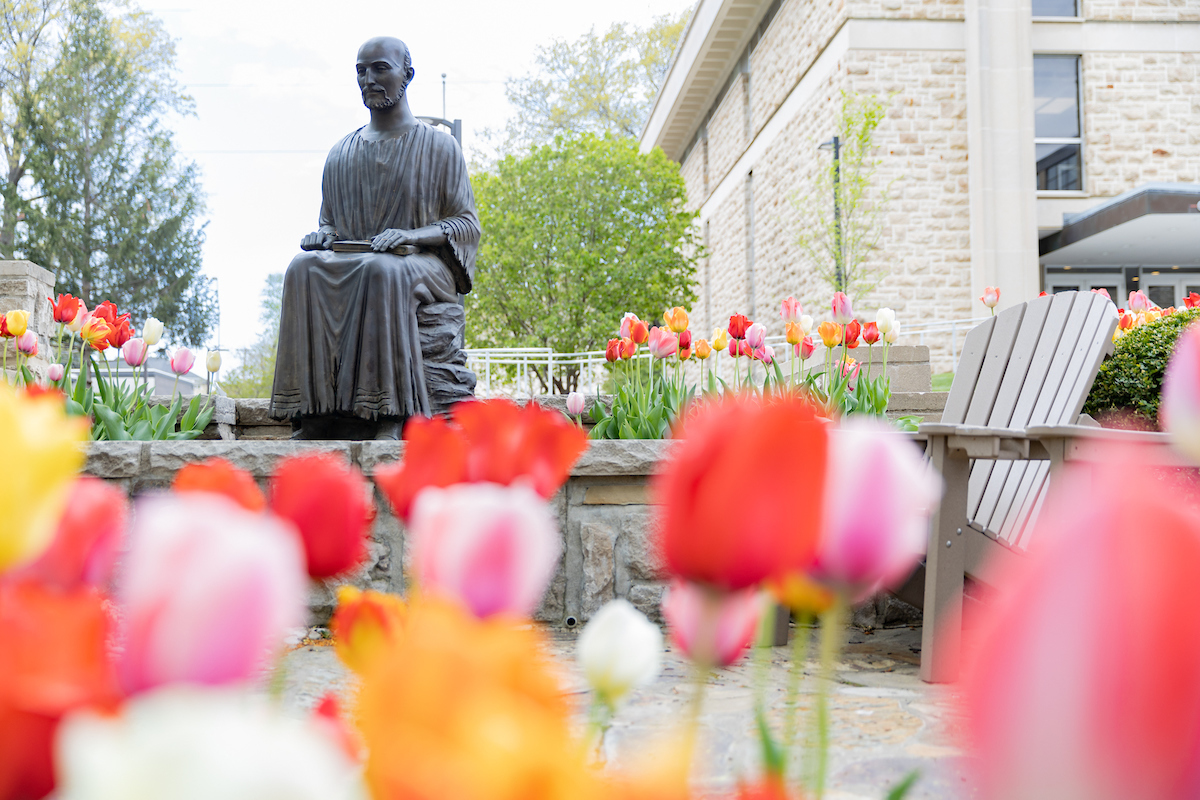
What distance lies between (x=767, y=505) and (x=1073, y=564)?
0.41ft

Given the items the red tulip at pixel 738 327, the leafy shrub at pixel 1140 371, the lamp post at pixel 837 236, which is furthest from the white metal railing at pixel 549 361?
the leafy shrub at pixel 1140 371

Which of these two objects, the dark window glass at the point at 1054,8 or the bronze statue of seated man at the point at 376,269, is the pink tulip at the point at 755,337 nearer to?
the bronze statue of seated man at the point at 376,269

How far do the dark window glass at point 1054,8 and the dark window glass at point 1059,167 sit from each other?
6.32ft

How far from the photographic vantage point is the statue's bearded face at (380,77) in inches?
166

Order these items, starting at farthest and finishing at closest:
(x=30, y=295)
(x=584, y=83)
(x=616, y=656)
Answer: (x=584, y=83)
(x=30, y=295)
(x=616, y=656)

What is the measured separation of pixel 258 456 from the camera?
3.24 metres

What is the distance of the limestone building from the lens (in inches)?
442

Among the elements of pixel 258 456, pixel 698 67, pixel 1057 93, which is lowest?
pixel 258 456

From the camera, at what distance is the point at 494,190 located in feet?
54.8

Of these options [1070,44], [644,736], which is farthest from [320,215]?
[1070,44]

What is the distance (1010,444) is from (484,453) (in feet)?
7.99

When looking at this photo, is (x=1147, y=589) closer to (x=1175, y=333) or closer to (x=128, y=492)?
(x=128, y=492)

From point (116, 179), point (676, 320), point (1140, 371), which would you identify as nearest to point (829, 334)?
point (676, 320)

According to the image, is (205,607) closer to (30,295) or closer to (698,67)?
(30,295)
